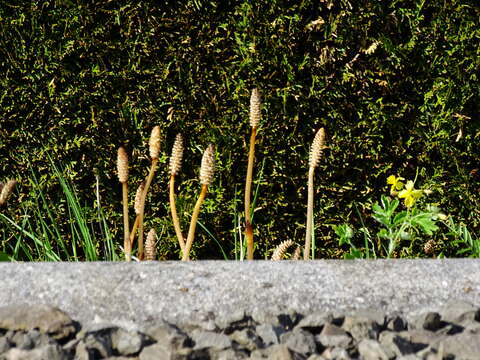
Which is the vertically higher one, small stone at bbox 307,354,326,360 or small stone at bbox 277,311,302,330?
small stone at bbox 277,311,302,330

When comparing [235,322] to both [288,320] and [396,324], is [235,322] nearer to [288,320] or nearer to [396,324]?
[288,320]

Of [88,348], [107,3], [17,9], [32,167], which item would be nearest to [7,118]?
[32,167]

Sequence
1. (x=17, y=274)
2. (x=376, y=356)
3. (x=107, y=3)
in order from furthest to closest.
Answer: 1. (x=107, y=3)
2. (x=17, y=274)
3. (x=376, y=356)

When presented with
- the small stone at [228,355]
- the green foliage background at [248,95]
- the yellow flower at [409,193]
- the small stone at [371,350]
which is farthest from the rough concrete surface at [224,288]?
the green foliage background at [248,95]

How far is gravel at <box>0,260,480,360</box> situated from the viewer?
163 cm

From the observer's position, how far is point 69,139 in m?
2.99

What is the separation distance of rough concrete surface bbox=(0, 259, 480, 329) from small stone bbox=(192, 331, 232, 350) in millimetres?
172

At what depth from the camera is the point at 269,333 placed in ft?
5.70

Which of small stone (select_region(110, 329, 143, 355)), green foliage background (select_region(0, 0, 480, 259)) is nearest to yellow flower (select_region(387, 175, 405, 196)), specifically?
green foliage background (select_region(0, 0, 480, 259))

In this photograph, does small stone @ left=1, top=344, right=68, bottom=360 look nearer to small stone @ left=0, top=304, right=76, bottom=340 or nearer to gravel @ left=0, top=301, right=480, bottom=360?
gravel @ left=0, top=301, right=480, bottom=360

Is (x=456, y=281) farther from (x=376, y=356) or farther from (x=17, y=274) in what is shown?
(x=17, y=274)

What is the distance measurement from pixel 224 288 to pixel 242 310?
147 mm

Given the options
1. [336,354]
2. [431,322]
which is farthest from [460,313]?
[336,354]

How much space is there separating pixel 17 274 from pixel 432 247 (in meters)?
1.75
